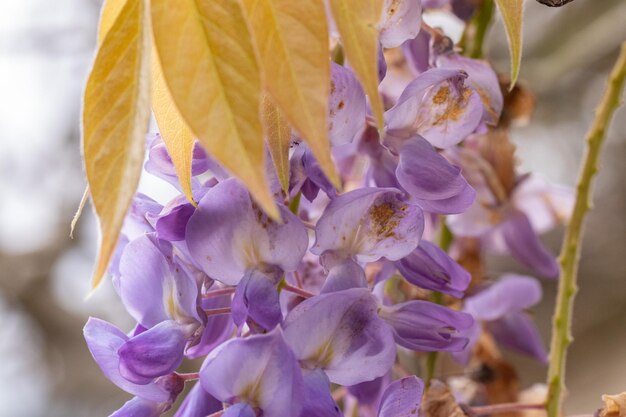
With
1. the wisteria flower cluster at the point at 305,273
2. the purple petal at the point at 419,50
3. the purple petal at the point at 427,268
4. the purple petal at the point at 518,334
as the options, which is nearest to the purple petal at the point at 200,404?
the wisteria flower cluster at the point at 305,273

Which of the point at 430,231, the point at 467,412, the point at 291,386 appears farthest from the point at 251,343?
the point at 430,231

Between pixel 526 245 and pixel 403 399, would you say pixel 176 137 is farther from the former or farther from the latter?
pixel 526 245

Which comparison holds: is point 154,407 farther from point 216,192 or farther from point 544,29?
point 544,29

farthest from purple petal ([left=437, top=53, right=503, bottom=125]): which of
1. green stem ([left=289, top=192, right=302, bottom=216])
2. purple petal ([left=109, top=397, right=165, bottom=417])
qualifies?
purple petal ([left=109, top=397, right=165, bottom=417])

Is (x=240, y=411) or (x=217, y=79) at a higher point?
(x=217, y=79)

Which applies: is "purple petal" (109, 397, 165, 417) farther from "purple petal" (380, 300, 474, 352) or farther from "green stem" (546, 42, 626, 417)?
"green stem" (546, 42, 626, 417)

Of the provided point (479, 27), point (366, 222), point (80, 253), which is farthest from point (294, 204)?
point (80, 253)
